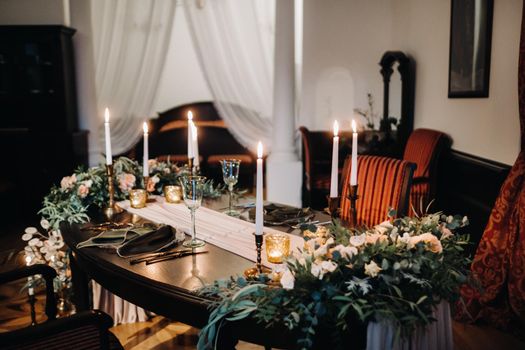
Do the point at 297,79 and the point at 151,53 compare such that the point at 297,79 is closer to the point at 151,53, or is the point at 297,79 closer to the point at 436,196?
the point at 151,53

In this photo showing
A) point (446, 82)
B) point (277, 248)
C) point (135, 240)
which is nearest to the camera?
point (277, 248)

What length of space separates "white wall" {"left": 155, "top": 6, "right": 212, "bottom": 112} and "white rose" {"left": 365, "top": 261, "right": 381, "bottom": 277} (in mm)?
6294

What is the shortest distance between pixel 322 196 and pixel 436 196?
3.35 ft

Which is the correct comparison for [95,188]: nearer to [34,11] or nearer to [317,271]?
[317,271]

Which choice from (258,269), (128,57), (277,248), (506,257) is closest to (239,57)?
(128,57)

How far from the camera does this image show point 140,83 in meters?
4.80

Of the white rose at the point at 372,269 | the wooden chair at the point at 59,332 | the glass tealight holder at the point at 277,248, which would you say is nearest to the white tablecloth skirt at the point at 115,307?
the wooden chair at the point at 59,332

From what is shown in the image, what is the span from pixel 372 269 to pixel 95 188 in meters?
1.50

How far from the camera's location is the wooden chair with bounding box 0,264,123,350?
1.27 metres

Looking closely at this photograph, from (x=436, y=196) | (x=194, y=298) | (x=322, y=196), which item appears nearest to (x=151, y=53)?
(x=322, y=196)

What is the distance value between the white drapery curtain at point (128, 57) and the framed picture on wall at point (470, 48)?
246cm

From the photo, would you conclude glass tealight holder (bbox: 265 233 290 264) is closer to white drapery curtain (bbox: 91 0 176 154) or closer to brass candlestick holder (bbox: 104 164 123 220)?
brass candlestick holder (bbox: 104 164 123 220)

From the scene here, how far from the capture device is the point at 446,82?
12.7 feet

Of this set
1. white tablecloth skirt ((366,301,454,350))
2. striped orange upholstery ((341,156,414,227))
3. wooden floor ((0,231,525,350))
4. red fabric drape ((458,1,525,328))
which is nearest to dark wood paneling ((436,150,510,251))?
red fabric drape ((458,1,525,328))
